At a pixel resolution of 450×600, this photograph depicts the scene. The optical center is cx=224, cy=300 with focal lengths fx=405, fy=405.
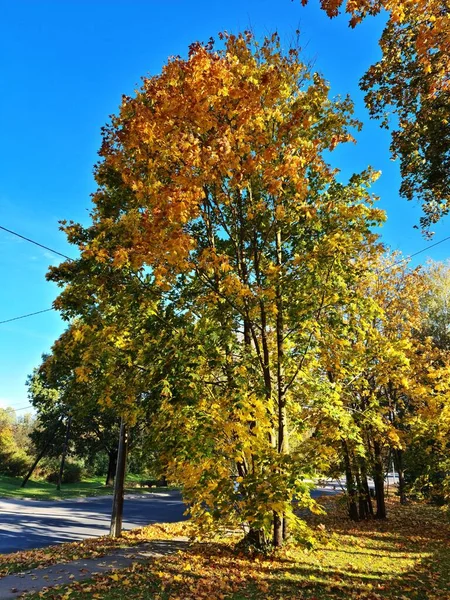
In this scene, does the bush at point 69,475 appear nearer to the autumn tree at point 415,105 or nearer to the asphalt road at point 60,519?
the asphalt road at point 60,519

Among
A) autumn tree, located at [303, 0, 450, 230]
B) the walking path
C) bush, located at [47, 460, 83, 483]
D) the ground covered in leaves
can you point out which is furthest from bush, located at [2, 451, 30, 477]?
autumn tree, located at [303, 0, 450, 230]

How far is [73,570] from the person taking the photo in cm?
703

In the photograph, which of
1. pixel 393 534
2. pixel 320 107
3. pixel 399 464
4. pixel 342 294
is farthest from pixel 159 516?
pixel 320 107

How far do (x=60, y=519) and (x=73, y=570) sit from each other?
10874 mm

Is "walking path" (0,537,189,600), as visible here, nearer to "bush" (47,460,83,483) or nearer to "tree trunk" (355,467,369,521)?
"tree trunk" (355,467,369,521)

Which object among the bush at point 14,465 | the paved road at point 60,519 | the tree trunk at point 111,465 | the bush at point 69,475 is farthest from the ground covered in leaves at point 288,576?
the bush at point 14,465

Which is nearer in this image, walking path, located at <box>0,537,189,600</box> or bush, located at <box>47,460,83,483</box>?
walking path, located at <box>0,537,189,600</box>

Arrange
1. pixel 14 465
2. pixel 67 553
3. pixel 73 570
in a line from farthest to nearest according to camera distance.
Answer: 1. pixel 14 465
2. pixel 67 553
3. pixel 73 570

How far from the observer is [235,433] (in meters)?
6.48

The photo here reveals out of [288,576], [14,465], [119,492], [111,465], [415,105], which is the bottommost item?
[14,465]

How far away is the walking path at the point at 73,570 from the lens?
6.08 metres

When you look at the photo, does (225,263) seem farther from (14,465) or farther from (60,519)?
(14,465)

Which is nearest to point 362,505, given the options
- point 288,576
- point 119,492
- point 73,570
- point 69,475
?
point 119,492

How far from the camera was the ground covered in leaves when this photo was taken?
5.75 meters
